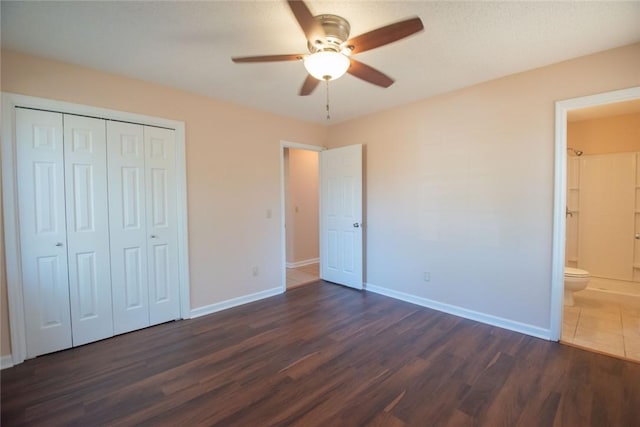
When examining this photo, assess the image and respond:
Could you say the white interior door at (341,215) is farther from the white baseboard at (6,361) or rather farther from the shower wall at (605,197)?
the white baseboard at (6,361)

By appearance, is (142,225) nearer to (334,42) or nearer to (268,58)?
(268,58)

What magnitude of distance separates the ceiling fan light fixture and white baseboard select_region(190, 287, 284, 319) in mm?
2797

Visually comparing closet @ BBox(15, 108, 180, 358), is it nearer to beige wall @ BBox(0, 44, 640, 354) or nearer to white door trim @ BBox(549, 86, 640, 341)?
beige wall @ BBox(0, 44, 640, 354)

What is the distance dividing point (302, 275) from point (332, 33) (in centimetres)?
388

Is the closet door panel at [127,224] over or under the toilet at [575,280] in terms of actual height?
over

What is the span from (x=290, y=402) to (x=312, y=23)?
7.39 feet

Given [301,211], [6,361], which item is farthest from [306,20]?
[301,211]

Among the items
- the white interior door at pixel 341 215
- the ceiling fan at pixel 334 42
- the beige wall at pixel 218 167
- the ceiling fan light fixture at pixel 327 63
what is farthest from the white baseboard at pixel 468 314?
the ceiling fan light fixture at pixel 327 63

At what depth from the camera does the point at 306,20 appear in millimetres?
1505

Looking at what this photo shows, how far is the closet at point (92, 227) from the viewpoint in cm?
238

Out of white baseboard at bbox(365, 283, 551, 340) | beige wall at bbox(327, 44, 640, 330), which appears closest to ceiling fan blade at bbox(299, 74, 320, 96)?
beige wall at bbox(327, 44, 640, 330)

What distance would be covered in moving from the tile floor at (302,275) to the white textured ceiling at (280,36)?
2.88 meters

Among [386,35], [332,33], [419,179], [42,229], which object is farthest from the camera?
[419,179]

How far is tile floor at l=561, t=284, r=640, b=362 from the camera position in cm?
252
